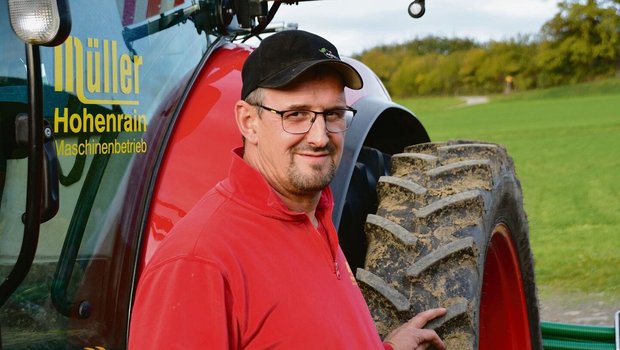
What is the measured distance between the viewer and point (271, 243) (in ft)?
5.78

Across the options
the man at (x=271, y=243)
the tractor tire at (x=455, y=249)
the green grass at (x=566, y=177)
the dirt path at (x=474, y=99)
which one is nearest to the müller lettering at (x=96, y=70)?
the man at (x=271, y=243)

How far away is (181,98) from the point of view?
8.88ft

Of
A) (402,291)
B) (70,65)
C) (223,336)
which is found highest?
(70,65)

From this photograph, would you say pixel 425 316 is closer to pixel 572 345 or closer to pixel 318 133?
pixel 318 133

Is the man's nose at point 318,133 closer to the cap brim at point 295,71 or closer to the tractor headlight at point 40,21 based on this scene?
the cap brim at point 295,71

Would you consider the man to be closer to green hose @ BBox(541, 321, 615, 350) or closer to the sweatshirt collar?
the sweatshirt collar

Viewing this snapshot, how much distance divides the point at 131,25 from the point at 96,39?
17 cm

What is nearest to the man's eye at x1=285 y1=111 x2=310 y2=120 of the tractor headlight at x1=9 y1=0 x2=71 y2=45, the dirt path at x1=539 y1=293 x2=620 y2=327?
the tractor headlight at x1=9 y1=0 x2=71 y2=45

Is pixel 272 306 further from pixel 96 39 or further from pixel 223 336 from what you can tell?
pixel 96 39

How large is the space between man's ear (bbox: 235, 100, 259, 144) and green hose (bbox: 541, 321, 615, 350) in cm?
293

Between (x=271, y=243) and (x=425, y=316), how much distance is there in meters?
1.04

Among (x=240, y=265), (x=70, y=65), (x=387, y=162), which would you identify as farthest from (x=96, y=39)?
(x=387, y=162)

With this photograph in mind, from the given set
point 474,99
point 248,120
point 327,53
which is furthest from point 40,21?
point 474,99

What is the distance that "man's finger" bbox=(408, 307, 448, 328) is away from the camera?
264 cm
